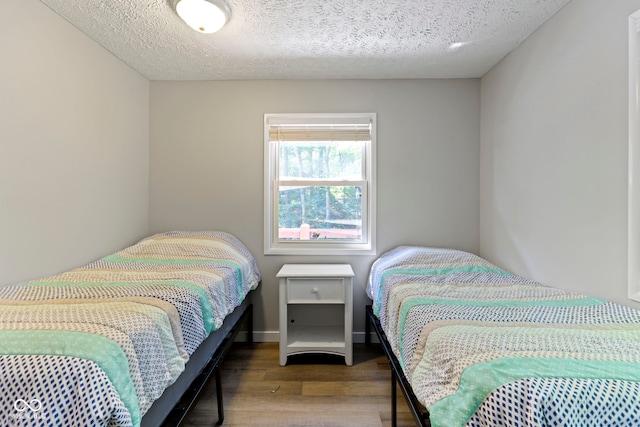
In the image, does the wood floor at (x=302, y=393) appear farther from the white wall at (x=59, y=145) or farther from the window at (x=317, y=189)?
the white wall at (x=59, y=145)

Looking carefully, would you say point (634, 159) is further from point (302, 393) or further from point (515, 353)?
point (302, 393)

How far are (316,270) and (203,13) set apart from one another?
1.76 metres

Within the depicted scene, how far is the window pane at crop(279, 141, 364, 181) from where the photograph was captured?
2.66m

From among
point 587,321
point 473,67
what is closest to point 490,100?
point 473,67

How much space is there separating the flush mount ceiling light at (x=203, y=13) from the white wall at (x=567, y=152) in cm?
182

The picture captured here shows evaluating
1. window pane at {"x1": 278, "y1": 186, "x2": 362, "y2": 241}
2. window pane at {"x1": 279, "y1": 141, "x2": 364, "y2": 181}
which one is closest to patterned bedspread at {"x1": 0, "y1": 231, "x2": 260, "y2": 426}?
window pane at {"x1": 278, "y1": 186, "x2": 362, "y2": 241}

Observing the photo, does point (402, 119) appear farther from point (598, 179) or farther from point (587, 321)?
point (587, 321)

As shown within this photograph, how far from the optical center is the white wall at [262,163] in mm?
2564

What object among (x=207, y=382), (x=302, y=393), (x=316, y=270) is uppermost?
(x=316, y=270)

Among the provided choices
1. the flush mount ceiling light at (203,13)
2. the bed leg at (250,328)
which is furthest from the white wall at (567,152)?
the bed leg at (250,328)

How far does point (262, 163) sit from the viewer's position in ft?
8.50

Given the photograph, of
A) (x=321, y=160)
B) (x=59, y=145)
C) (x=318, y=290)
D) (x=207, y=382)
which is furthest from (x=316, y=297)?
(x=59, y=145)

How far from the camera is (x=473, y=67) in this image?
2.36 metres

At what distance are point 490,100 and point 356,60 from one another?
1.12 metres
